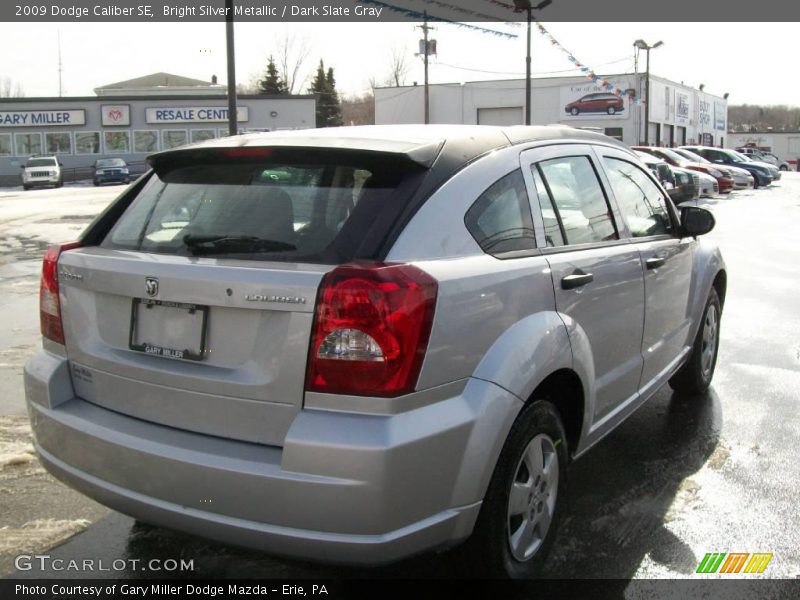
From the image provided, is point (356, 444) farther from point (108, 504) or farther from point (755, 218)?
point (755, 218)

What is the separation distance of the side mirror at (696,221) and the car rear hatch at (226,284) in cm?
250

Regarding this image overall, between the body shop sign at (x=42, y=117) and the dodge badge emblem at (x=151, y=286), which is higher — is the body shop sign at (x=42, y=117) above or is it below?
above

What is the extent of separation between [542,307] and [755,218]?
60.8 ft

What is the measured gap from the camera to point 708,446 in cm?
450

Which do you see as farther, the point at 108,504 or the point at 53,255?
the point at 53,255

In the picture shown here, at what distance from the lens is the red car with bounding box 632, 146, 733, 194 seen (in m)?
26.8

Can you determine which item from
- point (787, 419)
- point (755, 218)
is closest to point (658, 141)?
point (755, 218)

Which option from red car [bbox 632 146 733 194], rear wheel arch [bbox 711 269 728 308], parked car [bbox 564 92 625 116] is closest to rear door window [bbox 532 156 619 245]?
rear wheel arch [bbox 711 269 728 308]

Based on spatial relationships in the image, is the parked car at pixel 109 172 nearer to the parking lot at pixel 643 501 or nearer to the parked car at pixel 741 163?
the parked car at pixel 741 163

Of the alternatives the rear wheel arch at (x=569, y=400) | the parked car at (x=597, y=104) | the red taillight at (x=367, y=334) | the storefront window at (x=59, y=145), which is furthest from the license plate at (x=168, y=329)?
the storefront window at (x=59, y=145)

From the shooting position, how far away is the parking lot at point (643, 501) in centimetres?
321

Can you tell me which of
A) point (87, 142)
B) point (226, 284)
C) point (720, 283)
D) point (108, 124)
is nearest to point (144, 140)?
point (108, 124)

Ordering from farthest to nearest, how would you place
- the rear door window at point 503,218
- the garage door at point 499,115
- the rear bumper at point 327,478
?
the garage door at point 499,115
the rear door window at point 503,218
the rear bumper at point 327,478

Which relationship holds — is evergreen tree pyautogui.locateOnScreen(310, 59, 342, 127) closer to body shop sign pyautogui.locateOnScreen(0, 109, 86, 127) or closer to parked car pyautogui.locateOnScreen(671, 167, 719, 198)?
body shop sign pyautogui.locateOnScreen(0, 109, 86, 127)
